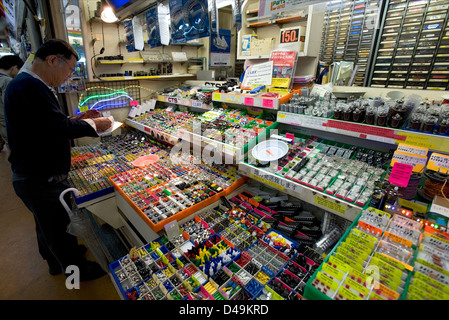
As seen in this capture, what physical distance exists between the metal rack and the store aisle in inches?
251

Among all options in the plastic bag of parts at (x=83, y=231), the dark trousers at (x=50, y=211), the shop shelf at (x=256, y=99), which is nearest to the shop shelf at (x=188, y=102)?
the shop shelf at (x=256, y=99)

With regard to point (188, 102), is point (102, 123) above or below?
below

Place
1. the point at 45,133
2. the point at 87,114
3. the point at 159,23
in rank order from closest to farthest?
1. the point at 45,133
2. the point at 87,114
3. the point at 159,23

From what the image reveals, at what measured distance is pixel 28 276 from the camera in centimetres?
247

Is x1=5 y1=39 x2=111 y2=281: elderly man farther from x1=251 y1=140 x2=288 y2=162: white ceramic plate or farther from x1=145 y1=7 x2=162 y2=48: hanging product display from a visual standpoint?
x1=145 y1=7 x2=162 y2=48: hanging product display

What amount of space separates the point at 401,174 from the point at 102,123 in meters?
2.33

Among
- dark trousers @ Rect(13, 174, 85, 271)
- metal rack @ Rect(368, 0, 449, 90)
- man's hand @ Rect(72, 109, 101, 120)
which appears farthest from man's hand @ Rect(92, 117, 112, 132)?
metal rack @ Rect(368, 0, 449, 90)

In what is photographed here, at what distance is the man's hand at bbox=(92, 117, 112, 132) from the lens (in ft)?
6.44

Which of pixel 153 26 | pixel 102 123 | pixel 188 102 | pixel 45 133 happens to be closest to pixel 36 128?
pixel 45 133

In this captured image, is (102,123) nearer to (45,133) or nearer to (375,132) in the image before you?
(45,133)

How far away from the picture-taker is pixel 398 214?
1.31 meters
